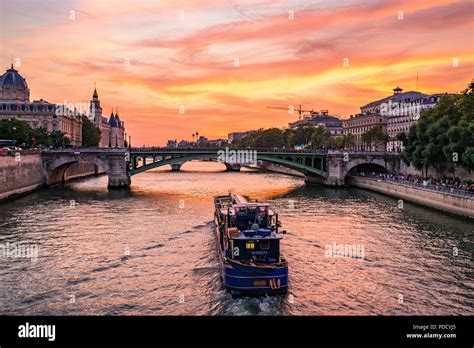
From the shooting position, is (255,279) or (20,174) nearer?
(255,279)

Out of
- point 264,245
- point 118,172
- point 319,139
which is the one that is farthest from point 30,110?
point 264,245

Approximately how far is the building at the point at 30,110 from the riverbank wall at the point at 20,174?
5546cm

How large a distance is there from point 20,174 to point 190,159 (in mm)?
26800

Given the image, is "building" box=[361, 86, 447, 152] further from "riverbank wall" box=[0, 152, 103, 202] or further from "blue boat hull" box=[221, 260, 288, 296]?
"blue boat hull" box=[221, 260, 288, 296]

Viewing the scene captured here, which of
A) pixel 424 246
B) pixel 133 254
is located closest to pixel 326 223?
pixel 424 246

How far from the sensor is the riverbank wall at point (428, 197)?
40.4 m

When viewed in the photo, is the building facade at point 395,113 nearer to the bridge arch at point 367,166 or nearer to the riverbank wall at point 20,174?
the bridge arch at point 367,166

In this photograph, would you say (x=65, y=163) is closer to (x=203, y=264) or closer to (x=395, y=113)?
(x=203, y=264)

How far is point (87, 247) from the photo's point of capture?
2975cm

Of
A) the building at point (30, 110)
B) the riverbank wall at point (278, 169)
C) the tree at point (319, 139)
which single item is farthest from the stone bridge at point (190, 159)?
the tree at point (319, 139)

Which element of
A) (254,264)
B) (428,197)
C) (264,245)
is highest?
(264,245)

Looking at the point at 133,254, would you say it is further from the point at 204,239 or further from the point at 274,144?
the point at 274,144

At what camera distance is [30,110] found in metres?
124
